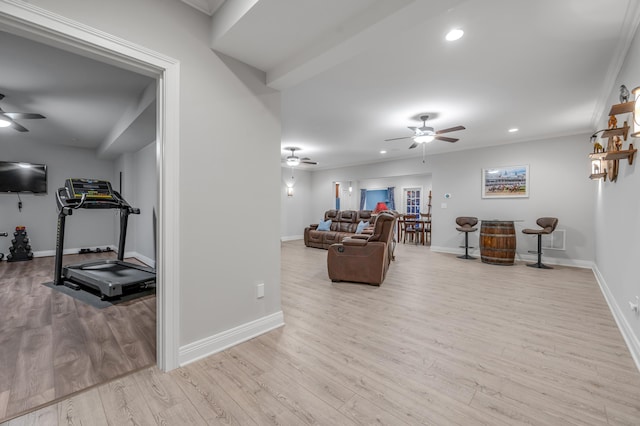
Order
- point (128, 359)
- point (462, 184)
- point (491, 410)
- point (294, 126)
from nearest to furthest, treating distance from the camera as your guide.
→ point (491, 410) < point (128, 359) < point (294, 126) < point (462, 184)

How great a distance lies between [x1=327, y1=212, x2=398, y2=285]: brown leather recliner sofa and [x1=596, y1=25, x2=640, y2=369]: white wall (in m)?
2.37

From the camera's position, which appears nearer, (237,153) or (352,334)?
(237,153)

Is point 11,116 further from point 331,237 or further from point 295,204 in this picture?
point 295,204

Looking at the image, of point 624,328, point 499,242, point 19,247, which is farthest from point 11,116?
point 499,242

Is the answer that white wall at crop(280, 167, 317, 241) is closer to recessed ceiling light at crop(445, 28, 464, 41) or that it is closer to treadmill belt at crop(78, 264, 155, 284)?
treadmill belt at crop(78, 264, 155, 284)

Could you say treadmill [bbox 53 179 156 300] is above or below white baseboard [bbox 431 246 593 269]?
above

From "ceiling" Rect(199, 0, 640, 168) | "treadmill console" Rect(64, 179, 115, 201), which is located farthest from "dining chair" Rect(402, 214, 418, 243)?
"treadmill console" Rect(64, 179, 115, 201)

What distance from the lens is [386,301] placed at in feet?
11.0

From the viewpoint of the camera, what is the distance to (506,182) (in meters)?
6.20

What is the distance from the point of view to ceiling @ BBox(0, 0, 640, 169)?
187 centimetres

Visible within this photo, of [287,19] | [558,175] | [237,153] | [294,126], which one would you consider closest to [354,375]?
[237,153]

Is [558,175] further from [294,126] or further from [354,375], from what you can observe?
[354,375]

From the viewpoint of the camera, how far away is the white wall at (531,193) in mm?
5379

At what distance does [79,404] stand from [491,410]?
7.76 feet
